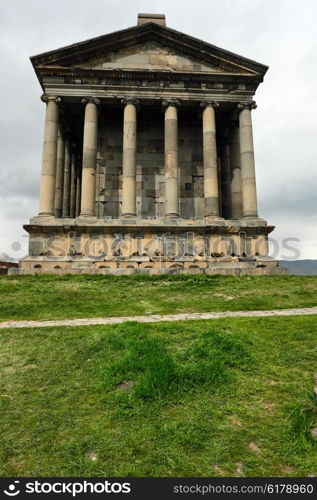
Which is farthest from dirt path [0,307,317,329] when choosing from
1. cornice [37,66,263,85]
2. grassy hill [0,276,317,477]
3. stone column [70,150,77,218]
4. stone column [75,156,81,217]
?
cornice [37,66,263,85]

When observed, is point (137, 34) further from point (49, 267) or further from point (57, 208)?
point (49, 267)

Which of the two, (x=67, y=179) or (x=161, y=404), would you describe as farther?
(x=67, y=179)

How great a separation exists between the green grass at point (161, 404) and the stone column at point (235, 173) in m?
15.0

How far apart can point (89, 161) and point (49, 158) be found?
2289 millimetres

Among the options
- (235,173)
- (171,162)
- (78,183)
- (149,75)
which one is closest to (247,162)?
(235,173)

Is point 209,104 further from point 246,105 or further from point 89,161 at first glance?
point 89,161

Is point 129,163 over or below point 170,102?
below

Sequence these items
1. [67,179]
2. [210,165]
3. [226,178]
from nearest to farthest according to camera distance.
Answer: [210,165] < [226,178] < [67,179]

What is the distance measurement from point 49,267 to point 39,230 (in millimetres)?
2201

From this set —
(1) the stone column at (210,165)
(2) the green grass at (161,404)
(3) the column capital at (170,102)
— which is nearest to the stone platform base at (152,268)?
(1) the stone column at (210,165)

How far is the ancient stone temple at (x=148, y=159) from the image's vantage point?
1800 centimetres

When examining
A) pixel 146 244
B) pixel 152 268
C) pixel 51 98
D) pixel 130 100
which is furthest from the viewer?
pixel 130 100

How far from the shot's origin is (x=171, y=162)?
19688mm
